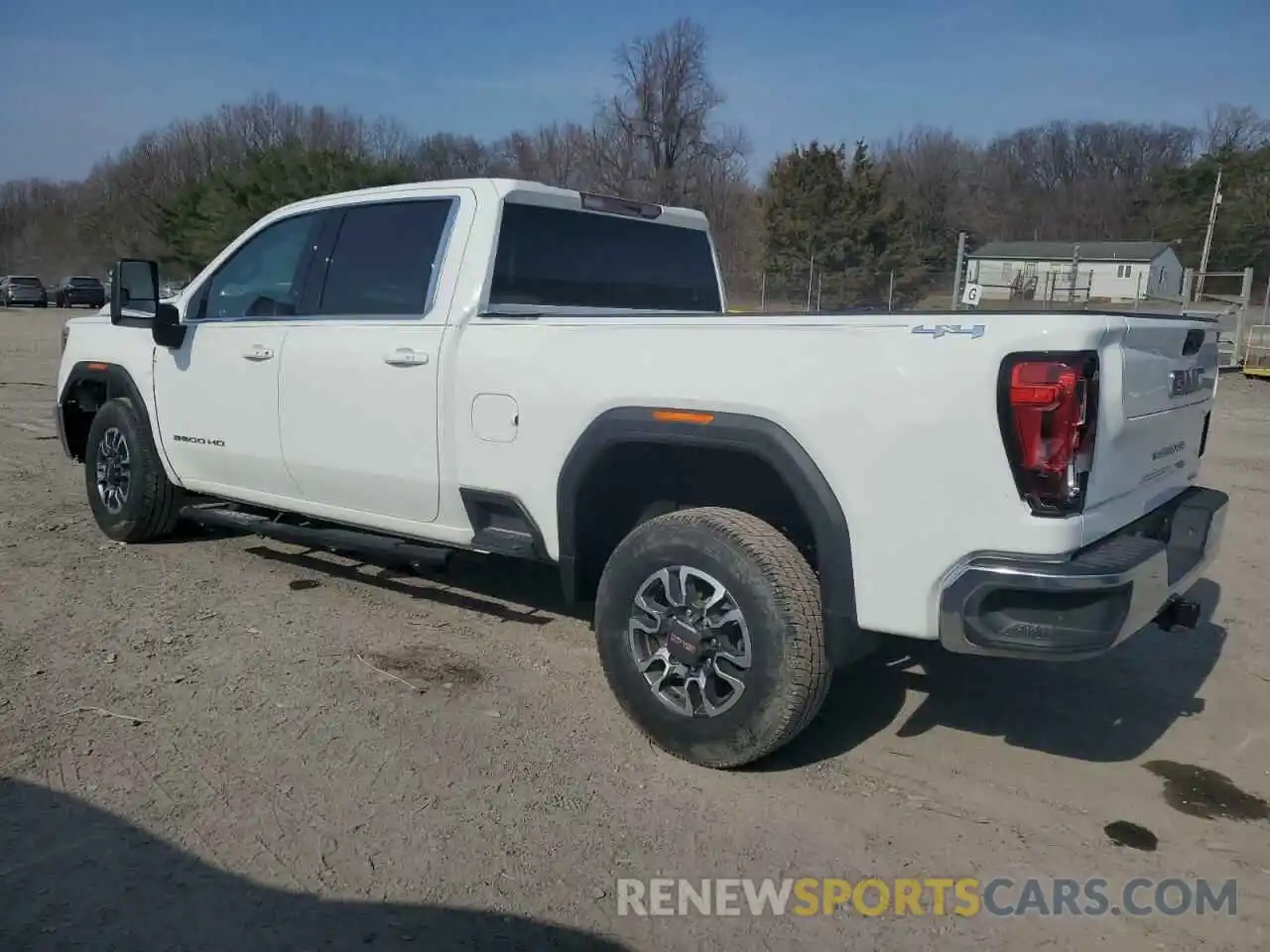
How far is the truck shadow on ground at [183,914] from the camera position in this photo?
2.69 meters

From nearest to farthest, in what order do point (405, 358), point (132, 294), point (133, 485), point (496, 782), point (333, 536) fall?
point (496, 782) → point (405, 358) → point (333, 536) → point (132, 294) → point (133, 485)

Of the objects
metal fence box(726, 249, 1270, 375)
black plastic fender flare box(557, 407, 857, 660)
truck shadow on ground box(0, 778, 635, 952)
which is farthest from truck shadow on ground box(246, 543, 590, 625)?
metal fence box(726, 249, 1270, 375)

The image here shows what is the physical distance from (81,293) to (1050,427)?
170 ft

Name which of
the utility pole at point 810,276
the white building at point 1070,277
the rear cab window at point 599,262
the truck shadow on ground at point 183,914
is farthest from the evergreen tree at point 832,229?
the truck shadow on ground at point 183,914

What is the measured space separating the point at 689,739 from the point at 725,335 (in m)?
1.39

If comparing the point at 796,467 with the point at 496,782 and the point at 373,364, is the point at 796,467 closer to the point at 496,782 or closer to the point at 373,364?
the point at 496,782

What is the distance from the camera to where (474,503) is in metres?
4.35

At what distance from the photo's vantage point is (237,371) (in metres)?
5.30

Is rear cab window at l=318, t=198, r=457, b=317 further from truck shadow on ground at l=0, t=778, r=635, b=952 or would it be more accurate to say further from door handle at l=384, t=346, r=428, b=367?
truck shadow on ground at l=0, t=778, r=635, b=952

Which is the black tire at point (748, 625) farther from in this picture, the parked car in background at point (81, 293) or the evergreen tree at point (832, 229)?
the parked car in background at point (81, 293)

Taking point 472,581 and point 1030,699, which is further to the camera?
point 472,581

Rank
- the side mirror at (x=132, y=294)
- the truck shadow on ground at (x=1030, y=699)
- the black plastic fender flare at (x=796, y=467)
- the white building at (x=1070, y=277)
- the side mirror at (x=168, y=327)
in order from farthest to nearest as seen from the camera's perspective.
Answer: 1. the white building at (x=1070, y=277)
2. the side mirror at (x=132, y=294)
3. the side mirror at (x=168, y=327)
4. the truck shadow on ground at (x=1030, y=699)
5. the black plastic fender flare at (x=796, y=467)

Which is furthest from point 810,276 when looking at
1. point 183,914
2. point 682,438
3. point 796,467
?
point 183,914

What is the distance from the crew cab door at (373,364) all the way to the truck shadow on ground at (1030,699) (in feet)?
6.34
